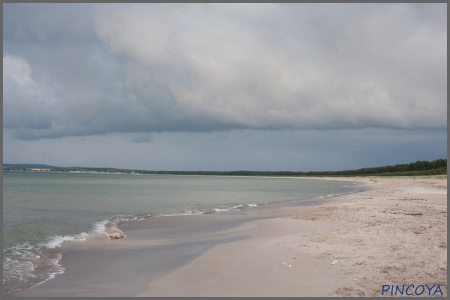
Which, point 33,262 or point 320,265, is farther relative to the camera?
point 33,262

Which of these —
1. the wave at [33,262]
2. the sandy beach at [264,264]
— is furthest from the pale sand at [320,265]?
the wave at [33,262]

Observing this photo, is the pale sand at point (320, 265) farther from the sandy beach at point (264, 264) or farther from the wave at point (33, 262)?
the wave at point (33, 262)

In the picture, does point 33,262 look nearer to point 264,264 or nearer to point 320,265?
point 264,264

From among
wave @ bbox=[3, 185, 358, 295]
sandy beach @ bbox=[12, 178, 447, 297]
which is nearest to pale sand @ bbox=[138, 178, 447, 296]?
sandy beach @ bbox=[12, 178, 447, 297]

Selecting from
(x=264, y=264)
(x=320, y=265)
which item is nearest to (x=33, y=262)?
(x=264, y=264)

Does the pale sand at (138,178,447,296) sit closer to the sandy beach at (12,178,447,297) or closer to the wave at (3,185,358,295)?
the sandy beach at (12,178,447,297)

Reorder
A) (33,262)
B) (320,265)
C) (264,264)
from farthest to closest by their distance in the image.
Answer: (33,262)
(264,264)
(320,265)

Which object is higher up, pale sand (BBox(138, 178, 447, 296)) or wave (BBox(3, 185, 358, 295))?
pale sand (BBox(138, 178, 447, 296))

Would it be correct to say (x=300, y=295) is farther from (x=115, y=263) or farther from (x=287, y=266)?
(x=115, y=263)

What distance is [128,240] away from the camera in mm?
14938

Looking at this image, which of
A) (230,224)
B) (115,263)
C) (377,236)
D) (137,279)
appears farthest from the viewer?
(230,224)

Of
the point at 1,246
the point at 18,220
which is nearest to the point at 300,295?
the point at 1,246

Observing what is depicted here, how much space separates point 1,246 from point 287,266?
11.1 m

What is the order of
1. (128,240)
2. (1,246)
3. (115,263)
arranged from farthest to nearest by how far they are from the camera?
(128,240), (1,246), (115,263)
